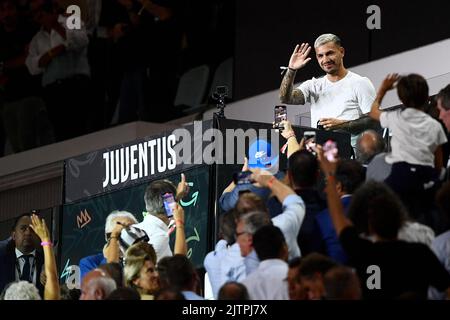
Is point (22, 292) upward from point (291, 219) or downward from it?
downward

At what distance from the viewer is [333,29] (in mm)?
16984

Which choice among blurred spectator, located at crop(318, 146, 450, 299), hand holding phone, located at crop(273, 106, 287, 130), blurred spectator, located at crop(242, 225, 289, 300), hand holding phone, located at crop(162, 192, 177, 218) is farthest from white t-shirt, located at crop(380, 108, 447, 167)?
hand holding phone, located at crop(162, 192, 177, 218)

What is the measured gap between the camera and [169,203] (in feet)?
38.5

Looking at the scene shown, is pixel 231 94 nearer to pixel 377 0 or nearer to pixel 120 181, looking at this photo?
pixel 377 0

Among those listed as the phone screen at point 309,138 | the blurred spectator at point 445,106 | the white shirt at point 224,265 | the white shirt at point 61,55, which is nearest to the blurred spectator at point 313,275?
the white shirt at point 224,265

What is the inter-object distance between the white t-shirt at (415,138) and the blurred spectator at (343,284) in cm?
154

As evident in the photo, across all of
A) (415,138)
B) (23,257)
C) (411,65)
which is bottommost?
(415,138)

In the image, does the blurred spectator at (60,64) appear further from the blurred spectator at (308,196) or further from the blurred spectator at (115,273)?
the blurred spectator at (308,196)

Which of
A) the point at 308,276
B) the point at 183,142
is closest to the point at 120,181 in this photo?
the point at 183,142

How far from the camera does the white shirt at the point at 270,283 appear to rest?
9.02m

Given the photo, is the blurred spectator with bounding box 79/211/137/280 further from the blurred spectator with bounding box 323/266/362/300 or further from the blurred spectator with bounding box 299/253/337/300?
the blurred spectator with bounding box 323/266/362/300

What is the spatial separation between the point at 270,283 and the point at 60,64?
9248 millimetres

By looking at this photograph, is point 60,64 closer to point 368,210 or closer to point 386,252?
point 368,210

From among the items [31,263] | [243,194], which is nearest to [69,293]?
[31,263]
